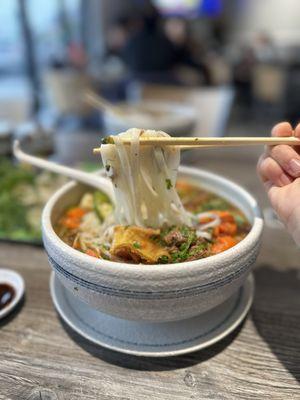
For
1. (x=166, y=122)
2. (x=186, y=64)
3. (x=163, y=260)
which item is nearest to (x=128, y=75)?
(x=186, y=64)

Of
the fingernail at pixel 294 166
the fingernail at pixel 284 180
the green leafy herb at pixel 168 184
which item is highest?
the fingernail at pixel 294 166

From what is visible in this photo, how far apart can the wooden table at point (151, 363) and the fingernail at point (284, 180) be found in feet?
0.98

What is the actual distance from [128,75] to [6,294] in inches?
170

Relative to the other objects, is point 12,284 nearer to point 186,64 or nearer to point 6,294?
point 6,294

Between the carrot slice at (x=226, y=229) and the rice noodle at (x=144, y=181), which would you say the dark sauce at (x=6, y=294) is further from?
the carrot slice at (x=226, y=229)

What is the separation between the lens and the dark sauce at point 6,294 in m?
0.86

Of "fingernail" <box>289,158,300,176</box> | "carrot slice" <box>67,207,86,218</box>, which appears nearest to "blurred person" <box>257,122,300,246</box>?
"fingernail" <box>289,158,300,176</box>

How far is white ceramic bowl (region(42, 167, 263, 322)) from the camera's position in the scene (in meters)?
0.62

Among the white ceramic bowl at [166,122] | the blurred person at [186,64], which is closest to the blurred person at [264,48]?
the blurred person at [186,64]

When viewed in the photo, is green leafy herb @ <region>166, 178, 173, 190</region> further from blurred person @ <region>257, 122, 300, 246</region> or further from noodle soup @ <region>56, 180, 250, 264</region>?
blurred person @ <region>257, 122, 300, 246</region>

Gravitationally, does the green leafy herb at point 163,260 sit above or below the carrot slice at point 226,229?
above

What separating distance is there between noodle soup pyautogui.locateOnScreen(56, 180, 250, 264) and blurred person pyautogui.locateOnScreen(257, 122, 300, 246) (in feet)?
0.44

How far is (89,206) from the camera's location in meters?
0.98

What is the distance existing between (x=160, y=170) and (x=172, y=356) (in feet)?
1.29
